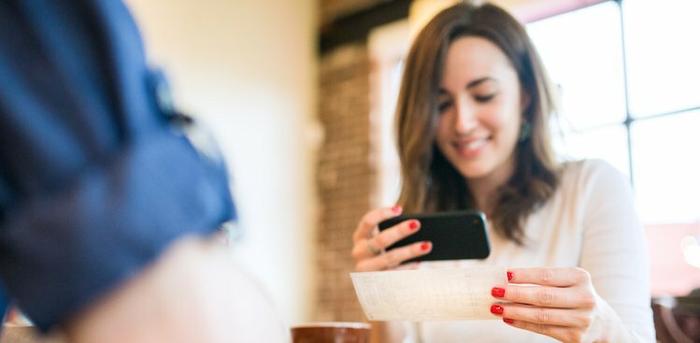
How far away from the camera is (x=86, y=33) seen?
0.26m

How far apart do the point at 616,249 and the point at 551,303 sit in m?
0.38

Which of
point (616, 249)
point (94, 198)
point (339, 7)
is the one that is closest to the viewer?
point (94, 198)

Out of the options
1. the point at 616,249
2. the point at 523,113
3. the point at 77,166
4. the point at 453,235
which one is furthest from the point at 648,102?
the point at 77,166

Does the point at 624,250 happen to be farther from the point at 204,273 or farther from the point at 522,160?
the point at 204,273

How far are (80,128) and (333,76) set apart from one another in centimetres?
389

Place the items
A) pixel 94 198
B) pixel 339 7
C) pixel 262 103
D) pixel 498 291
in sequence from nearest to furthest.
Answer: pixel 94 198 < pixel 498 291 < pixel 262 103 < pixel 339 7

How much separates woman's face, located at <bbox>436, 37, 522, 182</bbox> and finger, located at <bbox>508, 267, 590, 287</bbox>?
0.58 metres

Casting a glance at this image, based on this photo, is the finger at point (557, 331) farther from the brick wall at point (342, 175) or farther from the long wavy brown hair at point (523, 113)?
the brick wall at point (342, 175)

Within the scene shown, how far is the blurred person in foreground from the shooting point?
248 mm

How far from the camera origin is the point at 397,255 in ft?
4.21

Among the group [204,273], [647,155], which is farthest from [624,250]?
[647,155]

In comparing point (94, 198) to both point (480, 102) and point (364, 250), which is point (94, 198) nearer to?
point (364, 250)

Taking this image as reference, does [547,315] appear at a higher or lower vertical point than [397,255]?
lower

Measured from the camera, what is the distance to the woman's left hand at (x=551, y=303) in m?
0.93
